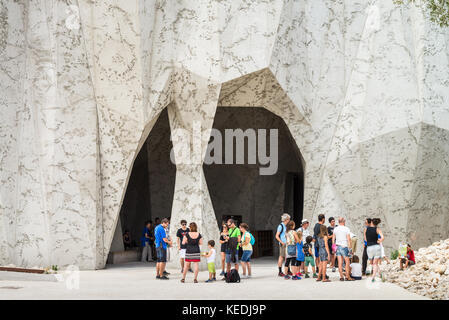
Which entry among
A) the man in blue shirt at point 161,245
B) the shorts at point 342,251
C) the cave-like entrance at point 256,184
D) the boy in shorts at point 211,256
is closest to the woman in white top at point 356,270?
the shorts at point 342,251

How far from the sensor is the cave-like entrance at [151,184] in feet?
77.3

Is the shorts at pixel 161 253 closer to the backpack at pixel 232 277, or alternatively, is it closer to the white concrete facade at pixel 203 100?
the backpack at pixel 232 277

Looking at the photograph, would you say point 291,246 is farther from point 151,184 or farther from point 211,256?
point 151,184

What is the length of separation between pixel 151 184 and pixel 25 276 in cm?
1071

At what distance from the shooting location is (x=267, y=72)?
18172mm

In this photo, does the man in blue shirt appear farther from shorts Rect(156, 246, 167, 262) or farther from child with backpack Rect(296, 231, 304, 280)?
child with backpack Rect(296, 231, 304, 280)

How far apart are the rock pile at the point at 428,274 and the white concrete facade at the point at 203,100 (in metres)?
4.36

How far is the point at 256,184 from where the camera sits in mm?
23641

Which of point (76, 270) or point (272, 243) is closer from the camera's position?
point (76, 270)

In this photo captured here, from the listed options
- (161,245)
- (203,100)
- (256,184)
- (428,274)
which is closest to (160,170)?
(256,184)

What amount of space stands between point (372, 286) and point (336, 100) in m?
8.71
